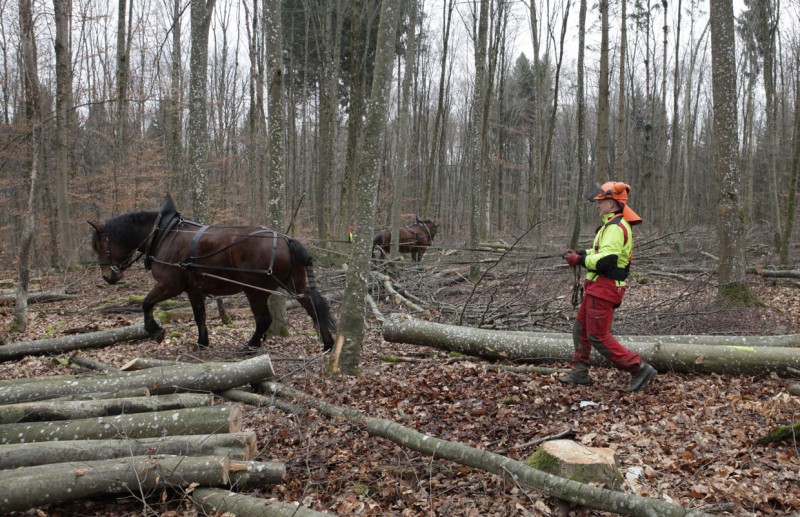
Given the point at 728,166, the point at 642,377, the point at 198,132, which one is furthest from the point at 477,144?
the point at 642,377

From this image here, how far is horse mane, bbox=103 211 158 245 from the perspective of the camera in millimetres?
7891

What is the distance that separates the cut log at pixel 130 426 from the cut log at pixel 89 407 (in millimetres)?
156

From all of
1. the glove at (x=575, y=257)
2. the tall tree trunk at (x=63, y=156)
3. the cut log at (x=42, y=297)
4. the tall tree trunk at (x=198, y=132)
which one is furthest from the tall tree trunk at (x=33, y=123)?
the glove at (x=575, y=257)

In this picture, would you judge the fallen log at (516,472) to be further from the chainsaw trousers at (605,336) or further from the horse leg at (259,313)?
the horse leg at (259,313)

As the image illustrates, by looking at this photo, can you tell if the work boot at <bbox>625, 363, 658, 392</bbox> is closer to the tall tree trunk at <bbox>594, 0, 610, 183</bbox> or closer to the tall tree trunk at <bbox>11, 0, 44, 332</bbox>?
the tall tree trunk at <bbox>594, 0, 610, 183</bbox>

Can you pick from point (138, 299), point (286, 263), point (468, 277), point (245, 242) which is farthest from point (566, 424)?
point (138, 299)

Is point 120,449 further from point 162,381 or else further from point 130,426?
point 162,381

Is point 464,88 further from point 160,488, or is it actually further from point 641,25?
point 160,488

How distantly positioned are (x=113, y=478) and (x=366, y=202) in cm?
349

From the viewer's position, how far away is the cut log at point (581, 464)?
10.9ft

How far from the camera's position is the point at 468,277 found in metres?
13.4

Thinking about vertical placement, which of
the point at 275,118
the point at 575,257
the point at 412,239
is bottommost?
the point at 575,257

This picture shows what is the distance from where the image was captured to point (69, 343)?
738 cm

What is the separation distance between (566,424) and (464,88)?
1391 inches
